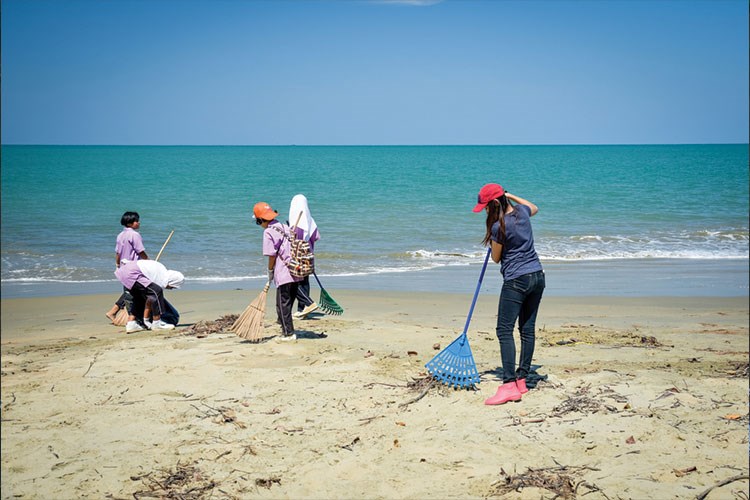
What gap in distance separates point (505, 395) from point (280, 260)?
3.07m

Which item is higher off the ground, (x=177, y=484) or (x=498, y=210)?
(x=498, y=210)

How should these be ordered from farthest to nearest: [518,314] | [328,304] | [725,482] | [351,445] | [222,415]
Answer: [328,304], [518,314], [222,415], [351,445], [725,482]

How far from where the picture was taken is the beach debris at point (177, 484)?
3994 millimetres

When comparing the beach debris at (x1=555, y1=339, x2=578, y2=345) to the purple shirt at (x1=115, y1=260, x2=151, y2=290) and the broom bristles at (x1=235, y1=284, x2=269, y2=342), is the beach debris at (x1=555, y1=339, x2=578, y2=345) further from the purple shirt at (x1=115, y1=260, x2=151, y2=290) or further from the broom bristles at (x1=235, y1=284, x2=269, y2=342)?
the purple shirt at (x1=115, y1=260, x2=151, y2=290)

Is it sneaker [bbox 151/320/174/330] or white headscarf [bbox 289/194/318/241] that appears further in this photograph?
sneaker [bbox 151/320/174/330]

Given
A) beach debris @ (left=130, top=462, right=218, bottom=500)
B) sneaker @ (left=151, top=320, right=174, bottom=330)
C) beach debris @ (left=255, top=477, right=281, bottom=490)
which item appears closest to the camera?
beach debris @ (left=130, top=462, right=218, bottom=500)

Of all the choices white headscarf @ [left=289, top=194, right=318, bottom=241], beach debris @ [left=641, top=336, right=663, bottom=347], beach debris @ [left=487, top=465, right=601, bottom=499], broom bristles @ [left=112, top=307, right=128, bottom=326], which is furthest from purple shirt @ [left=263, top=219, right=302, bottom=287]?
beach debris @ [left=641, top=336, right=663, bottom=347]

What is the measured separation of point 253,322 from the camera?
738 centimetres

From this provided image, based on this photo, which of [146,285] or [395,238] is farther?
[395,238]

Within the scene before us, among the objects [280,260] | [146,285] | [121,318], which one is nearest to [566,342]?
[280,260]

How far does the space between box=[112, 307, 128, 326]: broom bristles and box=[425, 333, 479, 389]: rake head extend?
16.7 ft

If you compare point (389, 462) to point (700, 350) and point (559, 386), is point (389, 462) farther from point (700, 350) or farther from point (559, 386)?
point (700, 350)

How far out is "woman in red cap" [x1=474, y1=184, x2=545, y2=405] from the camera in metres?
5.09

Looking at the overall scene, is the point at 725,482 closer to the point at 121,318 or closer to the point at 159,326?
the point at 159,326
